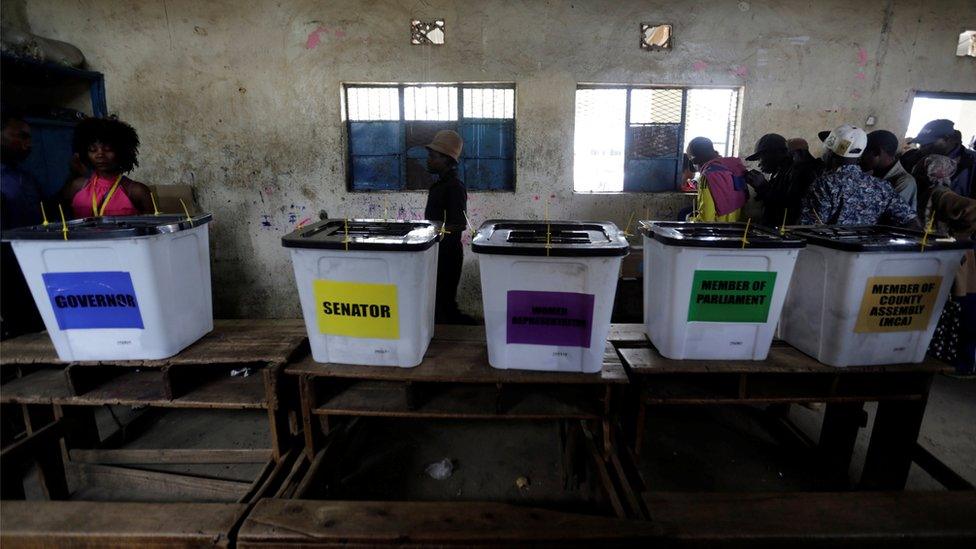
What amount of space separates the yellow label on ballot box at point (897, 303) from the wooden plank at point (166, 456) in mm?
2835

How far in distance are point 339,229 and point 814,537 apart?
2115 millimetres

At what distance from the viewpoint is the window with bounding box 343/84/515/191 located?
4.46 meters

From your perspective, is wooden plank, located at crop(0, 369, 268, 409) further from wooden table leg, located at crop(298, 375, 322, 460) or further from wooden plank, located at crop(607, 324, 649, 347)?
wooden plank, located at crop(607, 324, 649, 347)

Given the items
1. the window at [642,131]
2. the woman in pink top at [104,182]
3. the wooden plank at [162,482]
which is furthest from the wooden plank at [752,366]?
the window at [642,131]

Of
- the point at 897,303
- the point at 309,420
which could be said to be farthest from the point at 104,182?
the point at 897,303

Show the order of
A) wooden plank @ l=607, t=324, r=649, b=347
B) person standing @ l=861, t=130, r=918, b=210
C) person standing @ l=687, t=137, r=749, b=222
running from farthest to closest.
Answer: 1. person standing @ l=687, t=137, r=749, b=222
2. person standing @ l=861, t=130, r=918, b=210
3. wooden plank @ l=607, t=324, r=649, b=347

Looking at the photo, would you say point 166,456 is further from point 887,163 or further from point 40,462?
point 887,163

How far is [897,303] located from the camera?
5.85 ft

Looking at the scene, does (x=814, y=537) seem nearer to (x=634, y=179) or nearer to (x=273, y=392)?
(x=273, y=392)

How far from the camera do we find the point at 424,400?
6.55 feet

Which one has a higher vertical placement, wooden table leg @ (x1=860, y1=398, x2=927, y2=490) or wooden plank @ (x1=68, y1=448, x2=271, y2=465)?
wooden table leg @ (x1=860, y1=398, x2=927, y2=490)

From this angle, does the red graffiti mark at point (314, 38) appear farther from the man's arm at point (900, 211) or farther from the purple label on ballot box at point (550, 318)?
the man's arm at point (900, 211)

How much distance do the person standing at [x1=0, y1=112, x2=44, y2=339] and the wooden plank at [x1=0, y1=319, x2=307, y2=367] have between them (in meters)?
0.29

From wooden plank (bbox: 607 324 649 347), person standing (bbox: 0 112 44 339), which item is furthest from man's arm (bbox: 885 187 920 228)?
person standing (bbox: 0 112 44 339)
